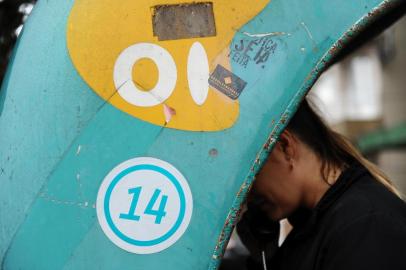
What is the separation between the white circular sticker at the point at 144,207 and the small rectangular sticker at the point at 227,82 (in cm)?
21

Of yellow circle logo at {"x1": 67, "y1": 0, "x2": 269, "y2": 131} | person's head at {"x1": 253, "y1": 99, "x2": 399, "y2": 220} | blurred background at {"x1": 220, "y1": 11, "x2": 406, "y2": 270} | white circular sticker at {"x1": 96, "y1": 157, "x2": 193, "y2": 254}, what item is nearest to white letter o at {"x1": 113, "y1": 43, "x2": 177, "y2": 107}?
yellow circle logo at {"x1": 67, "y1": 0, "x2": 269, "y2": 131}

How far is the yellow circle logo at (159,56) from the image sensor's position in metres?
1.13

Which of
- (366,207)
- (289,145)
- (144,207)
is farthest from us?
(289,145)

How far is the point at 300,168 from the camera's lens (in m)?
1.53

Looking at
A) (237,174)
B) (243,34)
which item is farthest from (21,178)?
(243,34)

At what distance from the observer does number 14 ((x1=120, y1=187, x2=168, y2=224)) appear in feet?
3.68

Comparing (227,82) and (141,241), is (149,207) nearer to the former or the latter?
(141,241)

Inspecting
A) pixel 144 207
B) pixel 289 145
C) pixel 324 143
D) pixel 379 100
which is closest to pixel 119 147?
pixel 144 207

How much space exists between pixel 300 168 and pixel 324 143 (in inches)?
5.2

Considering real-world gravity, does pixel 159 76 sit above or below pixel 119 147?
above

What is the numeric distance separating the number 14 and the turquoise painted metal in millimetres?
65

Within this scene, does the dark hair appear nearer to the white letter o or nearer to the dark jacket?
the dark jacket

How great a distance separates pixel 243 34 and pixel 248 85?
12 centimetres

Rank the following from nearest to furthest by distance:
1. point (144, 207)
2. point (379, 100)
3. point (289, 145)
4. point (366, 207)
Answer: point (144, 207) < point (366, 207) < point (289, 145) < point (379, 100)
